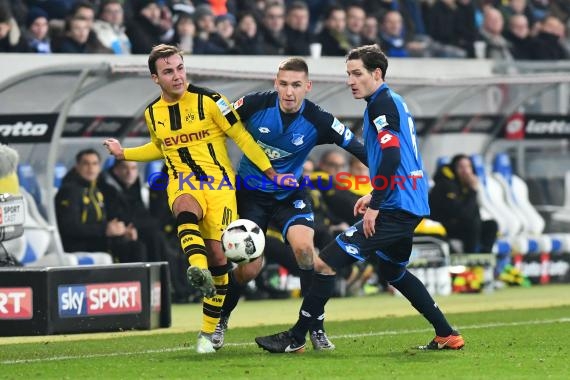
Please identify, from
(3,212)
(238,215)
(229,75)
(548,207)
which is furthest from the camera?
(548,207)

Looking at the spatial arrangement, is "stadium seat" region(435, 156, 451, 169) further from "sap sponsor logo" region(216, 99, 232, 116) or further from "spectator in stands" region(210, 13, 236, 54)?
"sap sponsor logo" region(216, 99, 232, 116)

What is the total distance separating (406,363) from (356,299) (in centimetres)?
785

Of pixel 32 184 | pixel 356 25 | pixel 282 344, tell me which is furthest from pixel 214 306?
pixel 356 25

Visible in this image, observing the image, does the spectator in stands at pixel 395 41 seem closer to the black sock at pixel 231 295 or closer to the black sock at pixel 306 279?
the black sock at pixel 306 279

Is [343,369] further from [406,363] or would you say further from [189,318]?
[189,318]

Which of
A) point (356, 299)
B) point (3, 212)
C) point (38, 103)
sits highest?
point (38, 103)

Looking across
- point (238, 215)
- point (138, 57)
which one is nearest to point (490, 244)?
point (138, 57)

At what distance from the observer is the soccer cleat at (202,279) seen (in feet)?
30.6

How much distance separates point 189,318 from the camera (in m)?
14.2

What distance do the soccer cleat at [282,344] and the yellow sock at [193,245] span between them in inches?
26.7

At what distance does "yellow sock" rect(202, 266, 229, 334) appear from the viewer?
32.6 feet

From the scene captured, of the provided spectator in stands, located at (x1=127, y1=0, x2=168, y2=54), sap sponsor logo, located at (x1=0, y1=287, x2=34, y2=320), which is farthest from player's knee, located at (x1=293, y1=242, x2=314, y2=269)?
spectator in stands, located at (x1=127, y1=0, x2=168, y2=54)

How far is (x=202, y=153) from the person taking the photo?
1002 cm

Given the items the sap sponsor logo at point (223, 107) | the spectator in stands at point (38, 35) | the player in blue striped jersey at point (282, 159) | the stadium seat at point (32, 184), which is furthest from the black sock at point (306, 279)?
the spectator in stands at point (38, 35)
